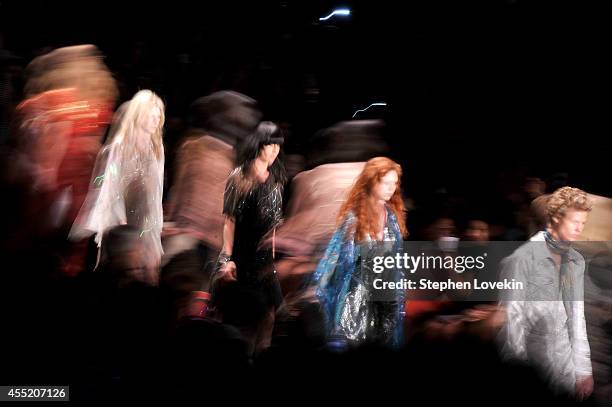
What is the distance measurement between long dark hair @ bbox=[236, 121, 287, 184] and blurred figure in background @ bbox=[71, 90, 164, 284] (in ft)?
1.47

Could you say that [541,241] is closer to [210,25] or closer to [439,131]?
[439,131]

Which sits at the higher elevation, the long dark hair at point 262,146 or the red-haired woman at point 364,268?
the long dark hair at point 262,146

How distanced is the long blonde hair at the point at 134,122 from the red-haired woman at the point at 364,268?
109cm

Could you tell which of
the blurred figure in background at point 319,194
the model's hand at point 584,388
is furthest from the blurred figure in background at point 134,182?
the model's hand at point 584,388

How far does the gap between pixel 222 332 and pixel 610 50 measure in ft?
8.87

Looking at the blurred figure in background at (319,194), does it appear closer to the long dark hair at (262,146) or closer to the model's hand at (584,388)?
the long dark hair at (262,146)

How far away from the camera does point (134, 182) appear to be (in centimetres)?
416

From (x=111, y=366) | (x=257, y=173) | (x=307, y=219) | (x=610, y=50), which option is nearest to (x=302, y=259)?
(x=307, y=219)

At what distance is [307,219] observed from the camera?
4.24m

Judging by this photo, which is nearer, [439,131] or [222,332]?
[222,332]

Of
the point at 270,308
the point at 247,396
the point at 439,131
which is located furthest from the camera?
the point at 439,131

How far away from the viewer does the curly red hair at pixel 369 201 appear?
418 cm

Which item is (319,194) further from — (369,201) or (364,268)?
(364,268)

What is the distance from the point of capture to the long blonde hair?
4.18m
